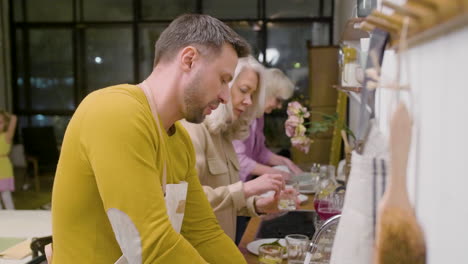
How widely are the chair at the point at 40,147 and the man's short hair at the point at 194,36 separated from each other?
651 centimetres

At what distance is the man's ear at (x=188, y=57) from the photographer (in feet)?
4.33

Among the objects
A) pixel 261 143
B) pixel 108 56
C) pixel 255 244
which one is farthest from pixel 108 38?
pixel 255 244

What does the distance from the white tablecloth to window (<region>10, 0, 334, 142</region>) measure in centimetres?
470

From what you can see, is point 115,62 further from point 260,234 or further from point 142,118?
point 142,118

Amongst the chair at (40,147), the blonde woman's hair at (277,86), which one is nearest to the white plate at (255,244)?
the blonde woman's hair at (277,86)

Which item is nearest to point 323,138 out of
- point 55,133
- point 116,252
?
point 116,252

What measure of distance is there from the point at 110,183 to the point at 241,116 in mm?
1354

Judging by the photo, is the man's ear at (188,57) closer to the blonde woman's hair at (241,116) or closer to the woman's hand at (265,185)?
the woman's hand at (265,185)

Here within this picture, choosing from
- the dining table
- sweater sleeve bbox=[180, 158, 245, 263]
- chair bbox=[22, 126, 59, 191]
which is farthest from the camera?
chair bbox=[22, 126, 59, 191]

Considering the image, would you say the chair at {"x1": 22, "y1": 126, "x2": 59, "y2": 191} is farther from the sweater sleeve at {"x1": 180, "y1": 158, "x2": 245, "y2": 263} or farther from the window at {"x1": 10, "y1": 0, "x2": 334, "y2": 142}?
the sweater sleeve at {"x1": 180, "y1": 158, "x2": 245, "y2": 263}

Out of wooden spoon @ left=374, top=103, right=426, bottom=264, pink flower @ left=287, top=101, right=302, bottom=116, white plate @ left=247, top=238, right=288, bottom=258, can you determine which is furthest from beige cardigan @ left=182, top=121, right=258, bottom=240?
wooden spoon @ left=374, top=103, right=426, bottom=264

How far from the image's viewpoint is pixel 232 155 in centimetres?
238

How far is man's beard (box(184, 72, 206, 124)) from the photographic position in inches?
52.6

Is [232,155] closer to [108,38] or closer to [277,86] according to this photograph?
[277,86]
